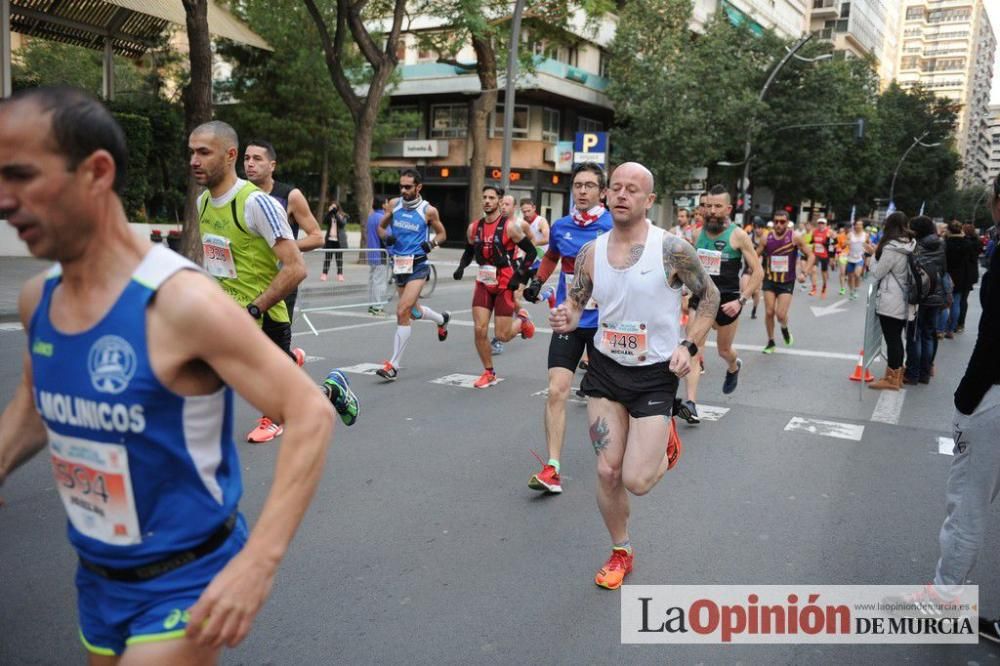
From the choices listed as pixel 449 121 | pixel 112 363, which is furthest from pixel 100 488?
pixel 449 121

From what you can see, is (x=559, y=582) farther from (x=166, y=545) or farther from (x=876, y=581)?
(x=166, y=545)

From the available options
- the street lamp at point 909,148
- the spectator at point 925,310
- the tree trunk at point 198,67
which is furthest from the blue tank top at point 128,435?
the street lamp at point 909,148

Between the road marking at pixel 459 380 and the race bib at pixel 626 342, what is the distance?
440cm

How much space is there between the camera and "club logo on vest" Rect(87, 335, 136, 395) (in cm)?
158

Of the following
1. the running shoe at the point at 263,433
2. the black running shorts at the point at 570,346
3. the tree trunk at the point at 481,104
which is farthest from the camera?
the tree trunk at the point at 481,104

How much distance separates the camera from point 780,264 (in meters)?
11.2

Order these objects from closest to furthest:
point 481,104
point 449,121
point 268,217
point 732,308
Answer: point 268,217
point 732,308
point 481,104
point 449,121

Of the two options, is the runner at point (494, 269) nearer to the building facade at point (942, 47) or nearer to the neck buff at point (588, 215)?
the neck buff at point (588, 215)

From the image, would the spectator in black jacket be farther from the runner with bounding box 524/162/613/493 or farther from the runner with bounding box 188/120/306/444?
the runner with bounding box 188/120/306/444

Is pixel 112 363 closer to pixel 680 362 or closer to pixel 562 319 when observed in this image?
pixel 680 362

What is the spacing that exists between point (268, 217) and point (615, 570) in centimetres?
284

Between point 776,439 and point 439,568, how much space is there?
3735 mm

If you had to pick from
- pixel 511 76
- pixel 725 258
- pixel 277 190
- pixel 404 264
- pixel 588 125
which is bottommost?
pixel 404 264

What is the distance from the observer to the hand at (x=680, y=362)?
3.73 m
